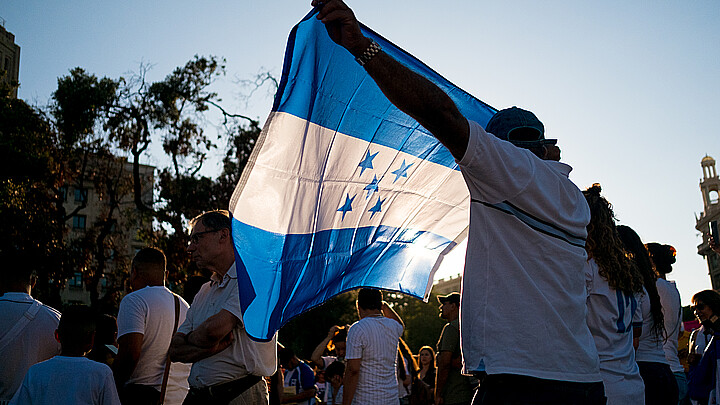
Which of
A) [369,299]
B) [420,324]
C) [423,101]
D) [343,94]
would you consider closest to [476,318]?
[423,101]

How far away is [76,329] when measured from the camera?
14.7ft

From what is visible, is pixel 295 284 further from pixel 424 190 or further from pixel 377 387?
pixel 377 387

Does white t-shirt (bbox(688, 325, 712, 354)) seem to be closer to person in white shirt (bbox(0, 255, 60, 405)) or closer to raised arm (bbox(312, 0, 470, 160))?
person in white shirt (bbox(0, 255, 60, 405))

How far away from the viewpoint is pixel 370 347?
6801 mm

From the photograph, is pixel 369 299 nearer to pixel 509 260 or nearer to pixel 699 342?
pixel 509 260

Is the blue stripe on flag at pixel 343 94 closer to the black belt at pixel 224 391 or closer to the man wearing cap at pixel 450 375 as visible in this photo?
the black belt at pixel 224 391

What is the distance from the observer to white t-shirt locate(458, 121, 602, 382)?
246cm

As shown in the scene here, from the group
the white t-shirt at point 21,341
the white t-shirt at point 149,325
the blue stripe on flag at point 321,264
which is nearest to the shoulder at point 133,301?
the white t-shirt at point 149,325

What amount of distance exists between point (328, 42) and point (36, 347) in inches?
146

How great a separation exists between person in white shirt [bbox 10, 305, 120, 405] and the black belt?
0.60 metres

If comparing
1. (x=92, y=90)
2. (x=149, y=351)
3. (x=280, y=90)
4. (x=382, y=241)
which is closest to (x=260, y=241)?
(x=280, y=90)

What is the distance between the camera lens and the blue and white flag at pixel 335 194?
335 centimetres

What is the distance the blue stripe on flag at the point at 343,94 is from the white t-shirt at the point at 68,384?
2.33 m

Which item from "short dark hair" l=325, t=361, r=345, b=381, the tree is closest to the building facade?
the tree
